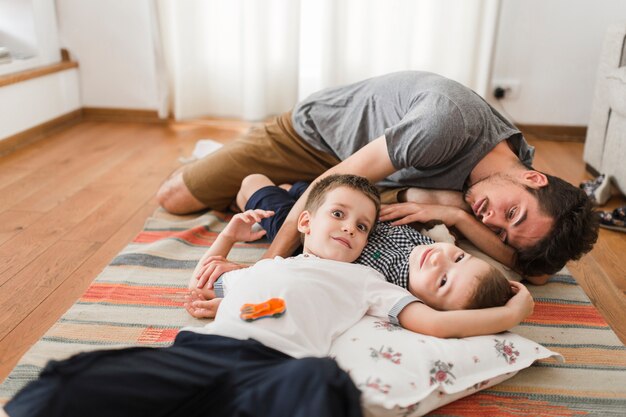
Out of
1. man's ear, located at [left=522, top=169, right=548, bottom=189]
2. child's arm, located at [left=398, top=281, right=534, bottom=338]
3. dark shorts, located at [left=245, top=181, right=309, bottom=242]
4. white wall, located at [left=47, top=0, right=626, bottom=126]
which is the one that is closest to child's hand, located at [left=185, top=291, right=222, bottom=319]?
dark shorts, located at [left=245, top=181, right=309, bottom=242]

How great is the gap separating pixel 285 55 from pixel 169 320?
2.11 meters

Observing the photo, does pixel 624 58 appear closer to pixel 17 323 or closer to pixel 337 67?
pixel 337 67

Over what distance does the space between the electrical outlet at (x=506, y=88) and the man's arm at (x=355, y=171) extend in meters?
1.88

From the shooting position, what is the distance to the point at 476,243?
164 cm

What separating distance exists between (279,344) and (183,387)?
0.21 metres

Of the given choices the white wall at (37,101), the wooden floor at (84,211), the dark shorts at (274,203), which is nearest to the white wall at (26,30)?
the white wall at (37,101)

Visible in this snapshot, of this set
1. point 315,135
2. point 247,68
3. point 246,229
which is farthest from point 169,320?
point 247,68

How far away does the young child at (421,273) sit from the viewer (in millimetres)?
1257

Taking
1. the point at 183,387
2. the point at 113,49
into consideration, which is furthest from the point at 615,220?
the point at 113,49

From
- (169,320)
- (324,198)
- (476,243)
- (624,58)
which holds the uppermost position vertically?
(624,58)

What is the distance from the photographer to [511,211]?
153 cm

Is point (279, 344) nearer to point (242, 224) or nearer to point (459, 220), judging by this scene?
point (242, 224)

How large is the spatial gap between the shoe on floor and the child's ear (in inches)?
49.9

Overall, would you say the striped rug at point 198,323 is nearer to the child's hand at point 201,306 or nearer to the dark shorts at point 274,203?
the child's hand at point 201,306
